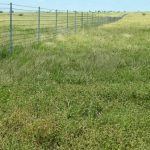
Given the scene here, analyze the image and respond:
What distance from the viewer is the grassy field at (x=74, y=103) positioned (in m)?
7.21

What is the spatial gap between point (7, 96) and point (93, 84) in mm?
2524

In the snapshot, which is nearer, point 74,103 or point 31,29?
point 74,103

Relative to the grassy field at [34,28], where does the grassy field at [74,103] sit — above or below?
above

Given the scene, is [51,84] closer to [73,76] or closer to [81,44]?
[73,76]

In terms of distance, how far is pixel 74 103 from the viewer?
31.4ft

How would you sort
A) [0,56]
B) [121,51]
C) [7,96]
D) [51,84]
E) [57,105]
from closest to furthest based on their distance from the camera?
1. [57,105]
2. [7,96]
3. [51,84]
4. [0,56]
5. [121,51]

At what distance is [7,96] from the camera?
392 inches

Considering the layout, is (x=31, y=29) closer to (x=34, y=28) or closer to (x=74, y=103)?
(x=34, y=28)

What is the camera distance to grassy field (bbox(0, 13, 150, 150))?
7207 mm

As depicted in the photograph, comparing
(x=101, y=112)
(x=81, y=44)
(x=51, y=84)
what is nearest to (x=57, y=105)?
(x=101, y=112)

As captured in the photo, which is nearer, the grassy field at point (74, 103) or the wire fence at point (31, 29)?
the grassy field at point (74, 103)

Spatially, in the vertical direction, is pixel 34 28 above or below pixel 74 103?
below

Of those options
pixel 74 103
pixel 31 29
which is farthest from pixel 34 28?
pixel 74 103

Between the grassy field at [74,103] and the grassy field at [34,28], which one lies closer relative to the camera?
the grassy field at [74,103]
